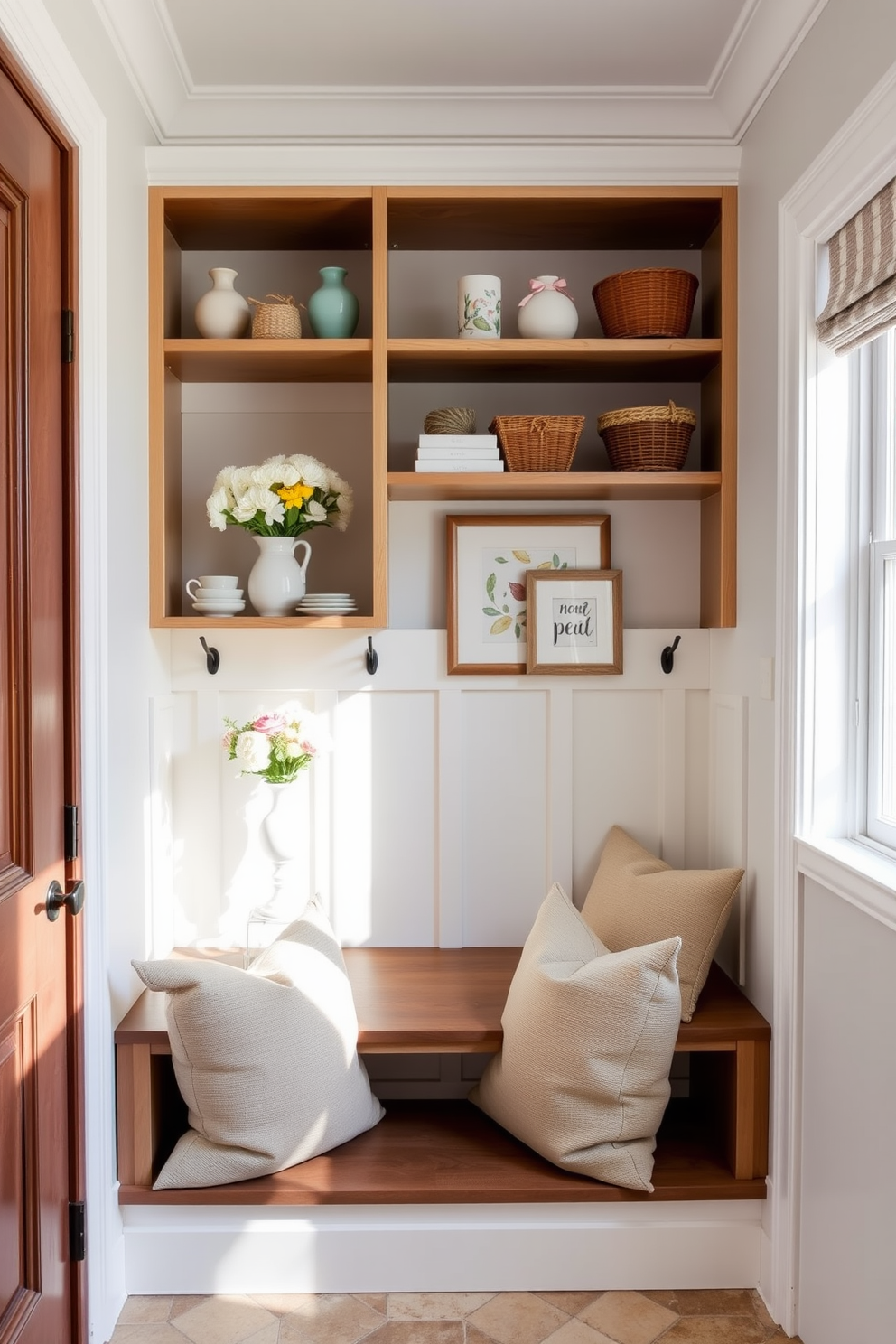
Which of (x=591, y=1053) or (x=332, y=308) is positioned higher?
(x=332, y=308)

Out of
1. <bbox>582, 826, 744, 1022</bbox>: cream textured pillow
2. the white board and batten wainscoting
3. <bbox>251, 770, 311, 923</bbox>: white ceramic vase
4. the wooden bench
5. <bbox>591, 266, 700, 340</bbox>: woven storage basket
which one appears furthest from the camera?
the white board and batten wainscoting

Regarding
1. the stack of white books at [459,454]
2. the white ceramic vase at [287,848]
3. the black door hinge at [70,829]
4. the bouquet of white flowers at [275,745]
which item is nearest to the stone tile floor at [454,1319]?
the white ceramic vase at [287,848]

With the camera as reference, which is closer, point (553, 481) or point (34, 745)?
point (34, 745)

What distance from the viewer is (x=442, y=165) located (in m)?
2.27

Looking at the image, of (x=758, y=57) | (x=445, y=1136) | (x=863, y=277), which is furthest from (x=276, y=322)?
(x=445, y=1136)

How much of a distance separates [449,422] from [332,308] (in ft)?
1.24

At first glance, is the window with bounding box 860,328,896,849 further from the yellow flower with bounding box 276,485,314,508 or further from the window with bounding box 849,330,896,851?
the yellow flower with bounding box 276,485,314,508

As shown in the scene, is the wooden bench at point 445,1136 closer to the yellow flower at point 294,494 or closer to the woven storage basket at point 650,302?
the yellow flower at point 294,494

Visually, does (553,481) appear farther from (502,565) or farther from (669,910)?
(669,910)

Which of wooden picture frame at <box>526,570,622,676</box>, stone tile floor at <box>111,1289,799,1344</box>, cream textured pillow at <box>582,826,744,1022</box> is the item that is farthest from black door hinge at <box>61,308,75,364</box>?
stone tile floor at <box>111,1289,799,1344</box>

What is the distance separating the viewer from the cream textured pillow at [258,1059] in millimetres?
1896

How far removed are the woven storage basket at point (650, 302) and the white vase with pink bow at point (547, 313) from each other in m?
0.10

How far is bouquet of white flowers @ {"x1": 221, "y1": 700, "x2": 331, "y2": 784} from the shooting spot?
2.33m

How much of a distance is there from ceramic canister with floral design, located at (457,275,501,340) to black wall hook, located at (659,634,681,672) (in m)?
0.87
